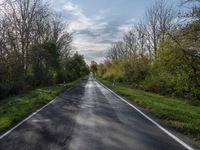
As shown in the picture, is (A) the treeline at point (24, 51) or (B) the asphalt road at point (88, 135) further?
(A) the treeline at point (24, 51)

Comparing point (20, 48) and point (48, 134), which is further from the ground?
point (20, 48)

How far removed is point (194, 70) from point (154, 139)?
12357mm

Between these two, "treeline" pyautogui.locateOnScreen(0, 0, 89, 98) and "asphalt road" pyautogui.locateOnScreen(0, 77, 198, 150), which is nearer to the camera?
"asphalt road" pyautogui.locateOnScreen(0, 77, 198, 150)

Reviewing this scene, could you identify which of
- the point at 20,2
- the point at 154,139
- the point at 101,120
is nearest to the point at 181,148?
the point at 154,139

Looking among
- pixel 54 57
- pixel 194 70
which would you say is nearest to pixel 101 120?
pixel 194 70

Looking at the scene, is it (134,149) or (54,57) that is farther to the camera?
(54,57)

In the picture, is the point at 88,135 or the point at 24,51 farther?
the point at 24,51

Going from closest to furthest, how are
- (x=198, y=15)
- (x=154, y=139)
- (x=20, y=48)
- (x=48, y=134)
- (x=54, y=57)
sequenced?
(x=154, y=139) < (x=48, y=134) < (x=198, y=15) < (x=20, y=48) < (x=54, y=57)

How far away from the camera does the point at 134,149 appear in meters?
6.77

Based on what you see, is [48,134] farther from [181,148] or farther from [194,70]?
[194,70]

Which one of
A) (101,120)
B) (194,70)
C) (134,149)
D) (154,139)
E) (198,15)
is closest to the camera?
(134,149)

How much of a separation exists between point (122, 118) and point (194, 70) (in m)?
9.17

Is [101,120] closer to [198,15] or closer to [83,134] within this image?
[83,134]

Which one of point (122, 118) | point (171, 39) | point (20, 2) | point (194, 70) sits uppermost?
point (20, 2)
